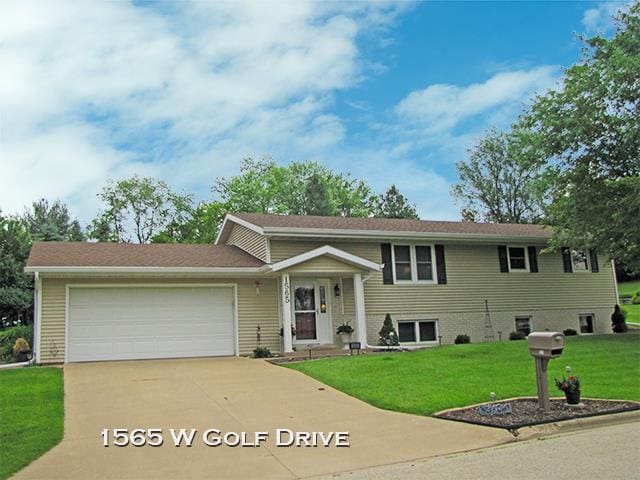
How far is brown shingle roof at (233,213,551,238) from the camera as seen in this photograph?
61.2 ft

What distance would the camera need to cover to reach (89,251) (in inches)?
664

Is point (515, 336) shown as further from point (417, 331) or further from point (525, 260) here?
point (417, 331)

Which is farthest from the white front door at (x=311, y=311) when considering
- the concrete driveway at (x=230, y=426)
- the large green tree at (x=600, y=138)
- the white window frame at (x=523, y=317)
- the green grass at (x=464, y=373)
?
the large green tree at (x=600, y=138)

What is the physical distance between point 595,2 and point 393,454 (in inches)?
612

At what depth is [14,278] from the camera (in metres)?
25.4

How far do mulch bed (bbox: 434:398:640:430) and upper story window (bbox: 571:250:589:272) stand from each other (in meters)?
14.4

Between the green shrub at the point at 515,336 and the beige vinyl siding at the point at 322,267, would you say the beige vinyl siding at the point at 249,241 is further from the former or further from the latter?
the green shrub at the point at 515,336

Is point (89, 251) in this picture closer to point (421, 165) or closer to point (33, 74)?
point (33, 74)

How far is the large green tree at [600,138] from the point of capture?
16.5 metres

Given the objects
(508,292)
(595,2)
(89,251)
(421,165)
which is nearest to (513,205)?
(421,165)

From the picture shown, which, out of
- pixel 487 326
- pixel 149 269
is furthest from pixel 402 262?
pixel 149 269

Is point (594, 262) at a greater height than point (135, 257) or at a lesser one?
lesser

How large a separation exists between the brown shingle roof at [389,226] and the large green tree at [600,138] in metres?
3.31

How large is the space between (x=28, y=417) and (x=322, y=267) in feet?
32.3
